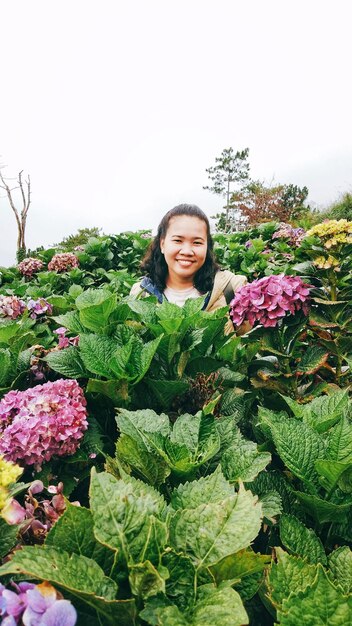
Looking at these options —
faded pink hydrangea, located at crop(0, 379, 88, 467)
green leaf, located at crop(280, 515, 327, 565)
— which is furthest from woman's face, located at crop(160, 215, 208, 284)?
green leaf, located at crop(280, 515, 327, 565)

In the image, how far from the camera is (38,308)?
7.68ft

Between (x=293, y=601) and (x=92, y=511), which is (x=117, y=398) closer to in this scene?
(x=92, y=511)

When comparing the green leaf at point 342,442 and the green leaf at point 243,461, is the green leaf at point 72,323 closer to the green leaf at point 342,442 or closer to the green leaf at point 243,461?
the green leaf at point 243,461

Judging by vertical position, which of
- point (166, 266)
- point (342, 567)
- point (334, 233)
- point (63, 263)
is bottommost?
point (342, 567)

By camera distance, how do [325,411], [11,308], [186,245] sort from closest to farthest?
[325,411], [11,308], [186,245]

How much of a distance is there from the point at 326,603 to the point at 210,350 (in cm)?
101

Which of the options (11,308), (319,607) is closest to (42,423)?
(319,607)

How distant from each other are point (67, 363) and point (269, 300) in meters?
0.78

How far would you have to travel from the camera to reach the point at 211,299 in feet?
10.1

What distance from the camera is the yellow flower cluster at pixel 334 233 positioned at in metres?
2.02

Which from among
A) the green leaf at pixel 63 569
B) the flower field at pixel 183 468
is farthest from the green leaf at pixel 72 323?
the green leaf at pixel 63 569

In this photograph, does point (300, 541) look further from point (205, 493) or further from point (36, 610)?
point (36, 610)

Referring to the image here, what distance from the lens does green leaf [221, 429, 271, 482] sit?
98 centimetres

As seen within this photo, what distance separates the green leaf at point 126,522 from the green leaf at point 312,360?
1323mm
